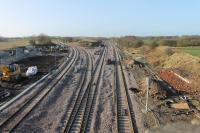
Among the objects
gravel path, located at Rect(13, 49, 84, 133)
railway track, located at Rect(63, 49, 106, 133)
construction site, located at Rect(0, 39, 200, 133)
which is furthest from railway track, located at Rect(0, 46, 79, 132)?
railway track, located at Rect(63, 49, 106, 133)

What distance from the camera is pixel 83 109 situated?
2212cm

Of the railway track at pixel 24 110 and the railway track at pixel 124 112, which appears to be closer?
the railway track at pixel 124 112

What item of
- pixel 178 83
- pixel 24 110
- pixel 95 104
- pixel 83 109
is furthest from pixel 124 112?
pixel 178 83

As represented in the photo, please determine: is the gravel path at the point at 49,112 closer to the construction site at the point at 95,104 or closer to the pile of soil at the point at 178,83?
the construction site at the point at 95,104

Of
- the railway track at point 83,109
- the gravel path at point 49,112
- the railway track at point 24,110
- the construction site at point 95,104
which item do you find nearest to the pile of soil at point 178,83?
the construction site at point 95,104

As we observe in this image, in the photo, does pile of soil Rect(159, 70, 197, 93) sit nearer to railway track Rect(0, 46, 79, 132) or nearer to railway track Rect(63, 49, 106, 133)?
railway track Rect(63, 49, 106, 133)

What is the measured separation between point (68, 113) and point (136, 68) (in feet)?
89.5

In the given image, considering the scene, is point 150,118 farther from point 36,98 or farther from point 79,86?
point 79,86

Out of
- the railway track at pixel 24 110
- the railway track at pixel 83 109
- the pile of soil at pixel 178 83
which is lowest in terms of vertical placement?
the railway track at pixel 24 110

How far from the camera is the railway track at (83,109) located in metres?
18.1

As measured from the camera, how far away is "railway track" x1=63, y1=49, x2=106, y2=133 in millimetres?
18098

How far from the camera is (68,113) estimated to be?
69.8 ft

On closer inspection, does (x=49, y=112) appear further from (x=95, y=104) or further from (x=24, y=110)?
(x=95, y=104)

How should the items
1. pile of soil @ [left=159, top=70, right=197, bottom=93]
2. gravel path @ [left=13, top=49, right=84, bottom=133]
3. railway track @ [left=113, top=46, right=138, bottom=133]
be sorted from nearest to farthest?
railway track @ [left=113, top=46, right=138, bottom=133] → gravel path @ [left=13, top=49, right=84, bottom=133] → pile of soil @ [left=159, top=70, right=197, bottom=93]
